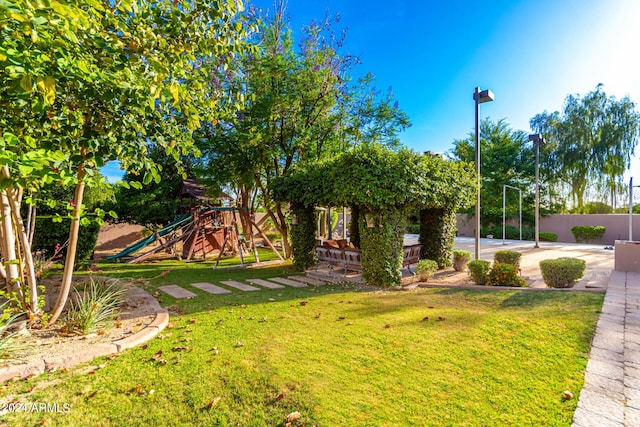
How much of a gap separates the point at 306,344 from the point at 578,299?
5.24 m

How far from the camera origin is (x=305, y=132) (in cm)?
1048

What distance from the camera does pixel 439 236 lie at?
33.0 ft

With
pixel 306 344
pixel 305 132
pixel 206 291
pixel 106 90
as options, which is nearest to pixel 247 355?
pixel 306 344

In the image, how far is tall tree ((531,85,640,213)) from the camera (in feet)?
82.2

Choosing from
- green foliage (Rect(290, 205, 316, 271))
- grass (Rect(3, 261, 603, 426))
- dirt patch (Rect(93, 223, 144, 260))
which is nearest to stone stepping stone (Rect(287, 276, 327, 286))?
green foliage (Rect(290, 205, 316, 271))

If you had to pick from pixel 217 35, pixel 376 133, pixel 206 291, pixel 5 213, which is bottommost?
pixel 206 291

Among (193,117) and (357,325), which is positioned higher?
(193,117)

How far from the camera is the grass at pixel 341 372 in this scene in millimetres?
2623

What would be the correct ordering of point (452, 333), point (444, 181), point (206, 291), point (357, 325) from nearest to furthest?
point (452, 333) < point (357, 325) < point (206, 291) < point (444, 181)

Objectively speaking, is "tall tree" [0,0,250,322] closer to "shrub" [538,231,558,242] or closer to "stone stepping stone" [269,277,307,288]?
"stone stepping stone" [269,277,307,288]

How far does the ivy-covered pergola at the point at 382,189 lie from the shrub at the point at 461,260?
138 cm

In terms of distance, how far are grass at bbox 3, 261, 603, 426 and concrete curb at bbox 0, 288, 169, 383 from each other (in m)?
Result: 0.14

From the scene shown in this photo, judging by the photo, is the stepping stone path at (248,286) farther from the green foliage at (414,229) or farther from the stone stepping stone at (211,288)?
the green foliage at (414,229)

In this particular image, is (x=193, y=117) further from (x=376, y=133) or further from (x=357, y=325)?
(x=376, y=133)
